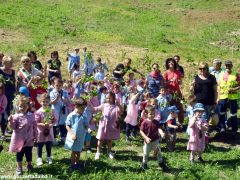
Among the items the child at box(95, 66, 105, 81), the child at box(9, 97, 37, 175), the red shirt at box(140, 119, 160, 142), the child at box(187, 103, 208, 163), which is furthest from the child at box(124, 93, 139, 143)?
the child at box(9, 97, 37, 175)

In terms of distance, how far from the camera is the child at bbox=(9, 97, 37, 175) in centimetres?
848

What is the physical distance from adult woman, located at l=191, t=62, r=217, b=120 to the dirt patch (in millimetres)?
15190

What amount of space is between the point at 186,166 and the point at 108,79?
3704 millimetres

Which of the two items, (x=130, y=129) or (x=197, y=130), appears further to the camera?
(x=130, y=129)

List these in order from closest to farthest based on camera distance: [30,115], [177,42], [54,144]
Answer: [30,115]
[54,144]
[177,42]

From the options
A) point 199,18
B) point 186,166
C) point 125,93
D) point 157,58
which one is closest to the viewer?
point 186,166

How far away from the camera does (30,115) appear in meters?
8.64

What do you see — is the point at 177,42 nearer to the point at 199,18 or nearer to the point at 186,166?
the point at 199,18

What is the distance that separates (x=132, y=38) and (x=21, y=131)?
57.9ft

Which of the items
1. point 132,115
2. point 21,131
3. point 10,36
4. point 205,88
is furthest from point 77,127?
point 10,36

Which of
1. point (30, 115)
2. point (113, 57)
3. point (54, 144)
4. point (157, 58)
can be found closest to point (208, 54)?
point (157, 58)

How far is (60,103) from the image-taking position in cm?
1058

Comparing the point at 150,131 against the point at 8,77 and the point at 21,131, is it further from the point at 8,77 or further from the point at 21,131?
the point at 8,77

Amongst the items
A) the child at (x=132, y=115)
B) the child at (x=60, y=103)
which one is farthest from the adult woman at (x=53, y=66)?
the child at (x=132, y=115)
